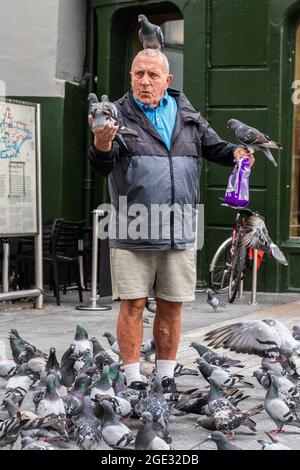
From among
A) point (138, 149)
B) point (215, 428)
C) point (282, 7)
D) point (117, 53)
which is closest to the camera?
point (215, 428)

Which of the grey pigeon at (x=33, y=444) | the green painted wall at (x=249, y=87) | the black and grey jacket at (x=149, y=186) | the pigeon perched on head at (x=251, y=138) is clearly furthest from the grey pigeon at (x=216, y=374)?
the green painted wall at (x=249, y=87)

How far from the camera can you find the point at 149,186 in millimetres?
5543

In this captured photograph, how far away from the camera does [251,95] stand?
40.4ft

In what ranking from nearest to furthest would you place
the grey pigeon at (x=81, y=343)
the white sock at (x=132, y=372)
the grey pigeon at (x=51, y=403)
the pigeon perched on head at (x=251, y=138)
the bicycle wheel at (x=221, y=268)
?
the grey pigeon at (x=51, y=403), the white sock at (x=132, y=372), the pigeon perched on head at (x=251, y=138), the grey pigeon at (x=81, y=343), the bicycle wheel at (x=221, y=268)

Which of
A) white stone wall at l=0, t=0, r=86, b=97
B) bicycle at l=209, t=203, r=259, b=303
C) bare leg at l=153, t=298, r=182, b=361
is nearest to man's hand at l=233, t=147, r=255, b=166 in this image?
bare leg at l=153, t=298, r=182, b=361

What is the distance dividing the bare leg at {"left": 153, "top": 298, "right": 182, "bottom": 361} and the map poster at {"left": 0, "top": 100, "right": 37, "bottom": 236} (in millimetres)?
4865

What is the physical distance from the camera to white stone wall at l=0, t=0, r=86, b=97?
40.7 ft

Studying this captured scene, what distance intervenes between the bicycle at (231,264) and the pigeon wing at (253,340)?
4998 mm

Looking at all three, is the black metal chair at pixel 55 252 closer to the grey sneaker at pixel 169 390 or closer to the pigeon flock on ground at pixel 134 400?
the pigeon flock on ground at pixel 134 400

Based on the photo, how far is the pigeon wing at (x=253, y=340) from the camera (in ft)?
18.7

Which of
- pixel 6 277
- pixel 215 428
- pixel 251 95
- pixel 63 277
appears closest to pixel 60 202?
pixel 63 277

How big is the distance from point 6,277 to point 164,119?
5.59 metres

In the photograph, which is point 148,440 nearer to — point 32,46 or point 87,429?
point 87,429
